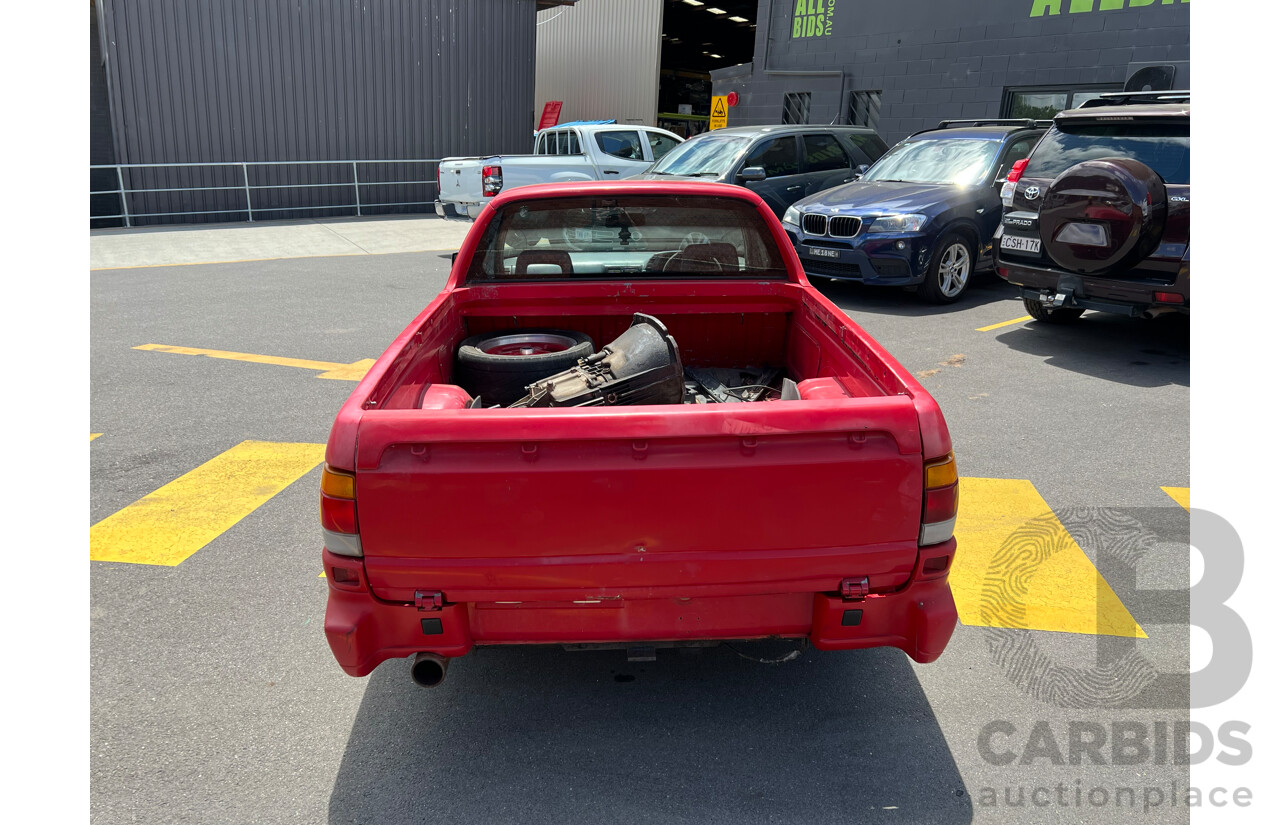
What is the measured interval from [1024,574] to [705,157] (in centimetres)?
878

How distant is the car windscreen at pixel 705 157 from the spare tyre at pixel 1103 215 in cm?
473

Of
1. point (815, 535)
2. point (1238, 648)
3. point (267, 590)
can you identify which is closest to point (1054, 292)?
point (1238, 648)

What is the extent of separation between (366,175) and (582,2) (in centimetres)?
1216

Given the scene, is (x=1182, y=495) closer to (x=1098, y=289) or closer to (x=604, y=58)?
(x=1098, y=289)

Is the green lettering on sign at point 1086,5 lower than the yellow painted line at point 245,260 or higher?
higher

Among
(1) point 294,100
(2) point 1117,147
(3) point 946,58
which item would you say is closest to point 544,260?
(2) point 1117,147

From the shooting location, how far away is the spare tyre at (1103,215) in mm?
6656

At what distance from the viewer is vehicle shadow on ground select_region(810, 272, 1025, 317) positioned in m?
9.41

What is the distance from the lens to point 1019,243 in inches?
312

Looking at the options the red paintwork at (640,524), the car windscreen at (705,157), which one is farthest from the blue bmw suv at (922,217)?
the red paintwork at (640,524)

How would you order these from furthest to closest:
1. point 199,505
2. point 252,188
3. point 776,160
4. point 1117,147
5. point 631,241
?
point 252,188 < point 776,160 < point 1117,147 < point 199,505 < point 631,241

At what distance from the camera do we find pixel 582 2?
27.3 m

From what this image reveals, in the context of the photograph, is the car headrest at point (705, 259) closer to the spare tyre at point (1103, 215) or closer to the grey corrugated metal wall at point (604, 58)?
the spare tyre at point (1103, 215)

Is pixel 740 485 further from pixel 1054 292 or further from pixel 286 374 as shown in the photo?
pixel 1054 292
